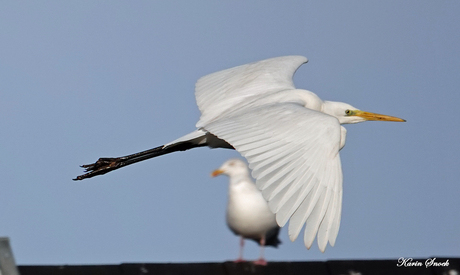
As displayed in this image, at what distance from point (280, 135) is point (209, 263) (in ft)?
3.67

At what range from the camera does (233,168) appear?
8500 millimetres

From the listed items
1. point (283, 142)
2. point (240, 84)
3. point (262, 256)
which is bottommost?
point (262, 256)

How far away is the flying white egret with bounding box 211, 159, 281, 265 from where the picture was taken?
25.5ft

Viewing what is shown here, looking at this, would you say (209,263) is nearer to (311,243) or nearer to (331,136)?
(311,243)

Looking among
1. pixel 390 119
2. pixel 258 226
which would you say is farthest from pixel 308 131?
pixel 390 119

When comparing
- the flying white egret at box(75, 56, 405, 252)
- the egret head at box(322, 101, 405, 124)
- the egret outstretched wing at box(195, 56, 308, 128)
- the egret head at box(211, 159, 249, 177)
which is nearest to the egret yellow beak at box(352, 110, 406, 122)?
the egret head at box(322, 101, 405, 124)

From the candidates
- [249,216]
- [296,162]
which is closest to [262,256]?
[249,216]

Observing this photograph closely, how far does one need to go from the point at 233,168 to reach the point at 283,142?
2954 millimetres

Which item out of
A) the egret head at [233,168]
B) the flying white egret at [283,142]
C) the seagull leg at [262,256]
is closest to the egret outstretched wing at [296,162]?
the flying white egret at [283,142]

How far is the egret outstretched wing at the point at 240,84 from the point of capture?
25.1 feet

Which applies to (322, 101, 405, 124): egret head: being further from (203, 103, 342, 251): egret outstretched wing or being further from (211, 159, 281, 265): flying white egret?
(203, 103, 342, 251): egret outstretched wing

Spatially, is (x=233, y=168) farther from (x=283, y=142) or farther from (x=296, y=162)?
(x=296, y=162)

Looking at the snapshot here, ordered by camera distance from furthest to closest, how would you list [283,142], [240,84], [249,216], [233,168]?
[233,168] < [240,84] < [249,216] < [283,142]

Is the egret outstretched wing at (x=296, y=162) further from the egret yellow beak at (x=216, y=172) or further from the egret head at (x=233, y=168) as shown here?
the egret yellow beak at (x=216, y=172)
